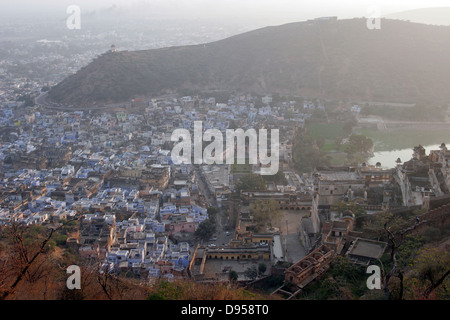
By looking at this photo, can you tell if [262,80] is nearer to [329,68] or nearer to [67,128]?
[329,68]

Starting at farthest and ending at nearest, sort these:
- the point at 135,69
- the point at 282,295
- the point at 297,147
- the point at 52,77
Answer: the point at 52,77 < the point at 135,69 < the point at 297,147 < the point at 282,295

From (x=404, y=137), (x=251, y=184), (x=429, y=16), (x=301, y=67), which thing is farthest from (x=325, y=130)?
(x=429, y=16)

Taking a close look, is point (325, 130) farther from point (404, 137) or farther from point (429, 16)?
point (429, 16)

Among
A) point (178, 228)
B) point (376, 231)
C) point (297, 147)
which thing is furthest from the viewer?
point (297, 147)

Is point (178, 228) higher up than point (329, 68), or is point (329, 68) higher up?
point (329, 68)

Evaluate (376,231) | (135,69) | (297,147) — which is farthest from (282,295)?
(135,69)

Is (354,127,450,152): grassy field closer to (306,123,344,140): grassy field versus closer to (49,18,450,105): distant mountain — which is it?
(306,123,344,140): grassy field

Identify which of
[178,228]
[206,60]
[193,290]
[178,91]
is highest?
[206,60]

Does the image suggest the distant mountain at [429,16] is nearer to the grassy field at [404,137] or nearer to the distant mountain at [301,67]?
the distant mountain at [301,67]
